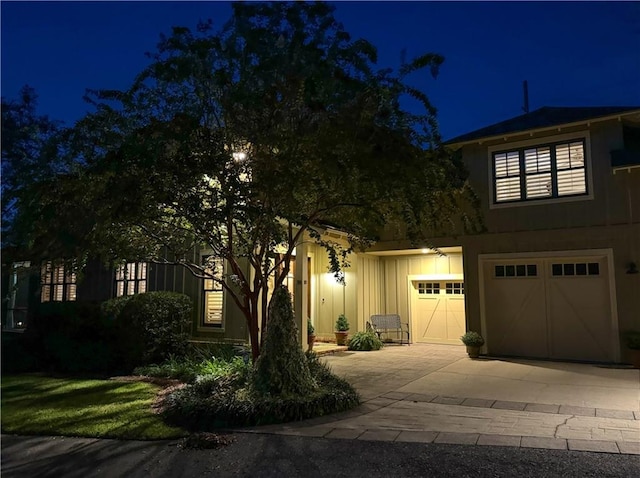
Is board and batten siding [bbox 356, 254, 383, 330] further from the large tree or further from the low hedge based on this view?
the large tree

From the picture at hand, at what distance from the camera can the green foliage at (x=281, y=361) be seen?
19.9 feet

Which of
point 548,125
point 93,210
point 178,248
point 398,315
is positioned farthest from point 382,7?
point 398,315

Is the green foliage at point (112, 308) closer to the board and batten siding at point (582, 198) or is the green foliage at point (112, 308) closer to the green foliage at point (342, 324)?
the green foliage at point (342, 324)

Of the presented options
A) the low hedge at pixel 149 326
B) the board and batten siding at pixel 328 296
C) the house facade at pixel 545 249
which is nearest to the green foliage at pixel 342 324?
the board and batten siding at pixel 328 296

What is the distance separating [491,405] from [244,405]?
3.42m

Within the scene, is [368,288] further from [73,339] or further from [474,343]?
[73,339]

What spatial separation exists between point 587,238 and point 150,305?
9.85m

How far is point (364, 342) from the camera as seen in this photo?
497 inches

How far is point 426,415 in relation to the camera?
5832mm

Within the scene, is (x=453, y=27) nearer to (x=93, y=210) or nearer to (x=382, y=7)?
(x=382, y=7)

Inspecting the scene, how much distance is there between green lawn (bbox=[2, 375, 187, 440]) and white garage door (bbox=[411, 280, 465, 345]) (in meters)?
8.50

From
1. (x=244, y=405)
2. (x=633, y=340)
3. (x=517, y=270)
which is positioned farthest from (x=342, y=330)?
(x=244, y=405)

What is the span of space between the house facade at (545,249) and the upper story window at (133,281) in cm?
4

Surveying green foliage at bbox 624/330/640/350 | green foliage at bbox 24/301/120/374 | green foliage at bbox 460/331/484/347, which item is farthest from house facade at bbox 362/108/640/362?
green foliage at bbox 24/301/120/374
